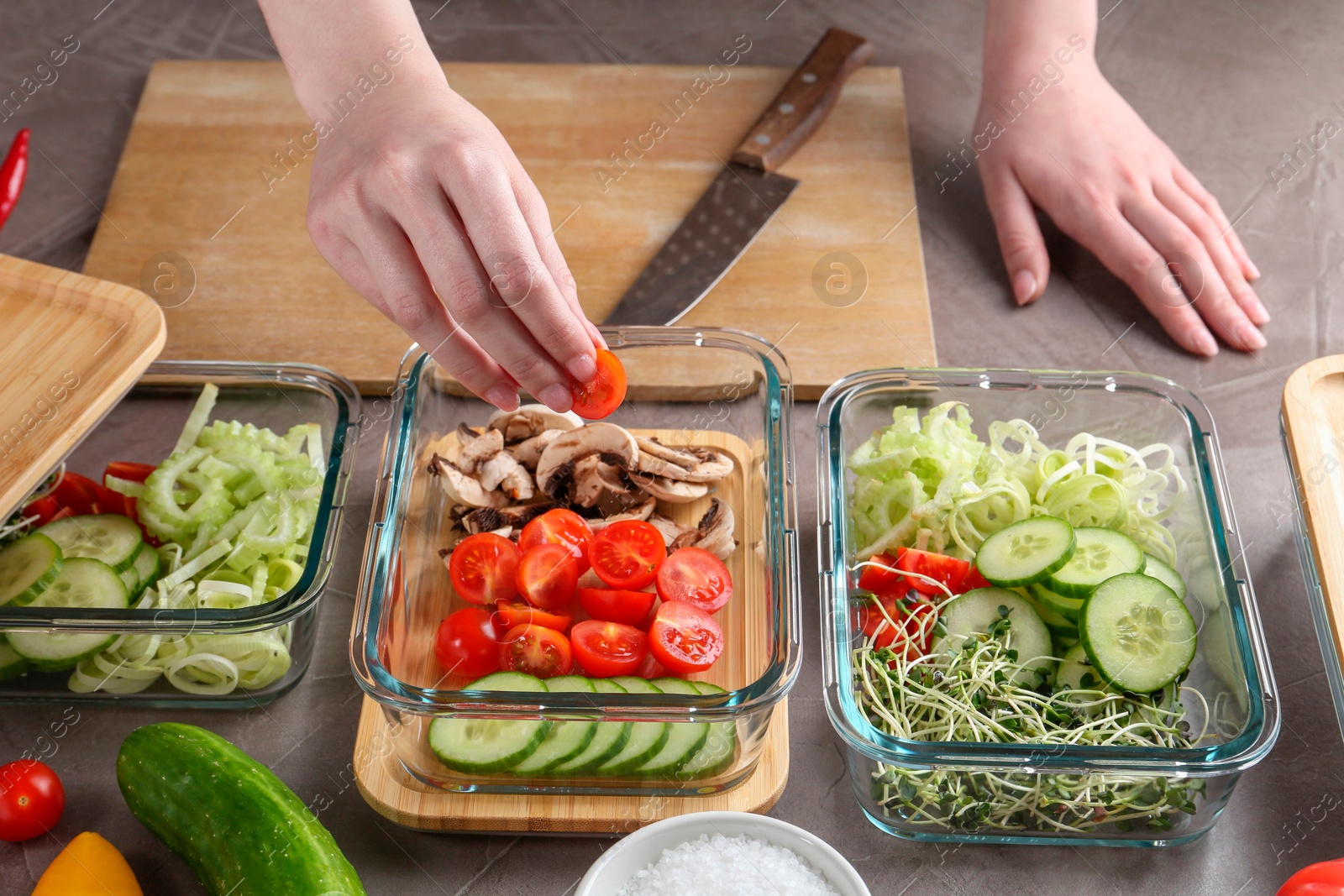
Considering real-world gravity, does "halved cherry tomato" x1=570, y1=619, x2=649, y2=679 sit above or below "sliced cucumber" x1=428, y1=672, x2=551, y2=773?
below

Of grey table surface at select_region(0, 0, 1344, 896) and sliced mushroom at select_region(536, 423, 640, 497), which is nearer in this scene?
grey table surface at select_region(0, 0, 1344, 896)

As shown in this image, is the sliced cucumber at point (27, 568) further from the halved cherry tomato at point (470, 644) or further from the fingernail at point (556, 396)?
the fingernail at point (556, 396)

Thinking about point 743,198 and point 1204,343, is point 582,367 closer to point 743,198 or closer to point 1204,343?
point 743,198

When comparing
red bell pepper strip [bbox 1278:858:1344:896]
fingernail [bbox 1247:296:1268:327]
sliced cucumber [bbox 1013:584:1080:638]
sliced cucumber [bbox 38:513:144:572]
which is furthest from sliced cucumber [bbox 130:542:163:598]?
fingernail [bbox 1247:296:1268:327]

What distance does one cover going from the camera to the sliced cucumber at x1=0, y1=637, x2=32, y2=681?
4.57ft

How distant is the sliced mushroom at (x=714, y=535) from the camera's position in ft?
4.96

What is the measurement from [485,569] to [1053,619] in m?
0.75

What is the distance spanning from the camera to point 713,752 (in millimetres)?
1292

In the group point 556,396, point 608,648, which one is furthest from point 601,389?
point 608,648

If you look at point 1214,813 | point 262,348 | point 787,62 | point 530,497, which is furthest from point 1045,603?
point 787,62

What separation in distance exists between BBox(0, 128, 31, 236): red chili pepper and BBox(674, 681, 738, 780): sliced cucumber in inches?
64.4

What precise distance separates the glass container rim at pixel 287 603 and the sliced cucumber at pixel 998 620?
31.6 inches

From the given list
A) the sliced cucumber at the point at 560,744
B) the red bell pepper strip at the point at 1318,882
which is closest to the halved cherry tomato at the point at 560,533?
the sliced cucumber at the point at 560,744

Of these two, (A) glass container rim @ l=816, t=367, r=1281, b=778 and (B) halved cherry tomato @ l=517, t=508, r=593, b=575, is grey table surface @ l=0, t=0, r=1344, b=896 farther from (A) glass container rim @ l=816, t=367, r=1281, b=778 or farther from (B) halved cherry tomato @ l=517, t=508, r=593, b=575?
(B) halved cherry tomato @ l=517, t=508, r=593, b=575
